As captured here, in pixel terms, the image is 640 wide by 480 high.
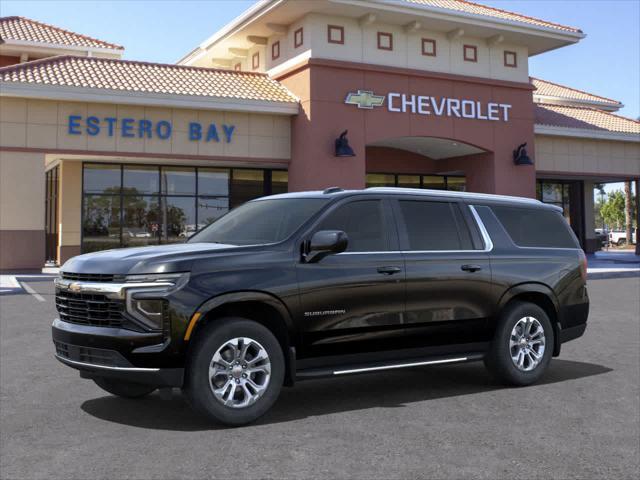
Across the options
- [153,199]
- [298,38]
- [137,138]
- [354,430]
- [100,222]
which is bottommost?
[354,430]

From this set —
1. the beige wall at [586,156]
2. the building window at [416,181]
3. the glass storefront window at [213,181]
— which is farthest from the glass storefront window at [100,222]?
the beige wall at [586,156]

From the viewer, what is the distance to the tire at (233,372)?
220 inches

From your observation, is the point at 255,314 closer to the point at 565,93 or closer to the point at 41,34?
the point at 41,34

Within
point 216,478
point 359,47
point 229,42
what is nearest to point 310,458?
point 216,478

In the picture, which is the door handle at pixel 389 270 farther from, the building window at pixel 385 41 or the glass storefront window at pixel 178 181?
the glass storefront window at pixel 178 181

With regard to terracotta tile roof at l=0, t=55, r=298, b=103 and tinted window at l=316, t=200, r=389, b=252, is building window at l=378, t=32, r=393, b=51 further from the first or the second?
tinted window at l=316, t=200, r=389, b=252

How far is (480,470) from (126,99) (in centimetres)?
2196

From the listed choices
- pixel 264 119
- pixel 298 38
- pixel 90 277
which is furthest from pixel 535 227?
pixel 298 38

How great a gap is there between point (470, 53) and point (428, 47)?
210 cm

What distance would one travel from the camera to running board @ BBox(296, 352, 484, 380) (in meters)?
6.11

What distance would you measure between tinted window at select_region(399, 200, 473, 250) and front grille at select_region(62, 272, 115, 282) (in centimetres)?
283

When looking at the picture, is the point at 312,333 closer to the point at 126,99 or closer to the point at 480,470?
the point at 480,470

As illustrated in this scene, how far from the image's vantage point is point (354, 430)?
5.59m

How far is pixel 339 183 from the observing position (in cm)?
2659
